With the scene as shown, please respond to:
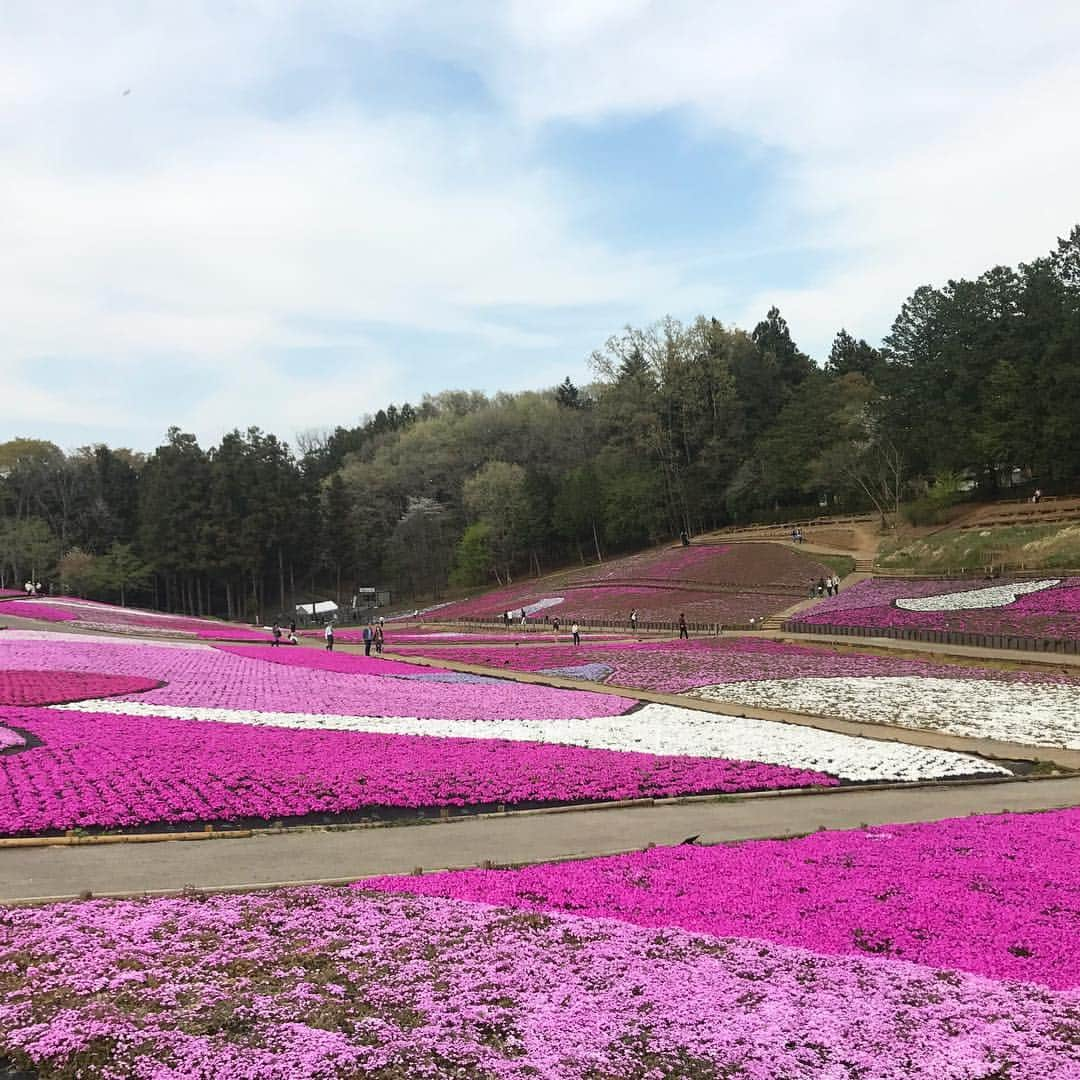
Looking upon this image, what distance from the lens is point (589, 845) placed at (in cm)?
1244

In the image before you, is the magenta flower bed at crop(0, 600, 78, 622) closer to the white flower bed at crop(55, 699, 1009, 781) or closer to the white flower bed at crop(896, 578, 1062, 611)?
the white flower bed at crop(55, 699, 1009, 781)

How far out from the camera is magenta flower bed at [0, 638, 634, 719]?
23703mm

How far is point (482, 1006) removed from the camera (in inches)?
269

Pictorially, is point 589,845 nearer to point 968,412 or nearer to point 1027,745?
point 1027,745

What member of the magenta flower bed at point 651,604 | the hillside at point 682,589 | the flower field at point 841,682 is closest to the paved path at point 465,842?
the flower field at point 841,682

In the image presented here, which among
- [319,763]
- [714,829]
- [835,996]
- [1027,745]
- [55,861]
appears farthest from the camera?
[1027,745]

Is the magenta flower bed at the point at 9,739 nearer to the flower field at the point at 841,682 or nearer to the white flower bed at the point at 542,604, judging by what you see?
the flower field at the point at 841,682

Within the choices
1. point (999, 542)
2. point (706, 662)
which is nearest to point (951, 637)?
point (706, 662)

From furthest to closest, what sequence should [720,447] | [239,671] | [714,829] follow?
[720,447]
[239,671]
[714,829]

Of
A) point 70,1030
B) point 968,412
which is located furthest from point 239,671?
point 968,412

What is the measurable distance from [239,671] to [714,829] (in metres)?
22.8

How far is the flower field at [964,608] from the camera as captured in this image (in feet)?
123

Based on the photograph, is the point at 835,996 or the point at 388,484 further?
the point at 388,484

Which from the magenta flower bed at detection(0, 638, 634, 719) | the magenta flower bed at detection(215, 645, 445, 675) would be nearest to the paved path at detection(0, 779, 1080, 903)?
the magenta flower bed at detection(0, 638, 634, 719)
